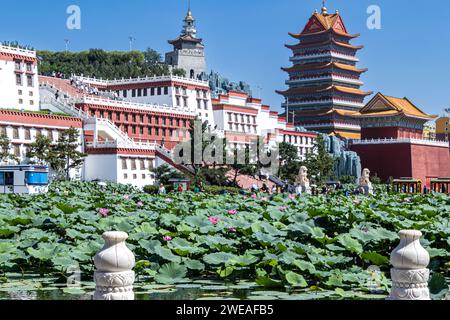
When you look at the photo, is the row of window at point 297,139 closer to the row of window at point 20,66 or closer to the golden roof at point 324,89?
the golden roof at point 324,89

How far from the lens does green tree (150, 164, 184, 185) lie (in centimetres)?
5348

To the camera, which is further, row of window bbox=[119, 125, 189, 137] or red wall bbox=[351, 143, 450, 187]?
red wall bbox=[351, 143, 450, 187]

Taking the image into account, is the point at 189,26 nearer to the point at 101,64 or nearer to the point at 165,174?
the point at 101,64

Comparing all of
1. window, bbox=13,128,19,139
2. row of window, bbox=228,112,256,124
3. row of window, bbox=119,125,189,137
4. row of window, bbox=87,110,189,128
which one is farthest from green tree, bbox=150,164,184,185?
row of window, bbox=228,112,256,124

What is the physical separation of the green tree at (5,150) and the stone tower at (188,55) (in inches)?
2501

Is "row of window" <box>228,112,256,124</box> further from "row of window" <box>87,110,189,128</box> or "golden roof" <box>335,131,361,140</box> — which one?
"golden roof" <box>335,131,361,140</box>

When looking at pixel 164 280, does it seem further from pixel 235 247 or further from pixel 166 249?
pixel 235 247

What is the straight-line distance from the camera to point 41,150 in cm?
5106

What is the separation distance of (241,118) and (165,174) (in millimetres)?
25782

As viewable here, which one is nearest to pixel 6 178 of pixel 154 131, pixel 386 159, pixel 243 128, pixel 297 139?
pixel 154 131

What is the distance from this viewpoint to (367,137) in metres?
82.3

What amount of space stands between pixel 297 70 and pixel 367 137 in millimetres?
15509

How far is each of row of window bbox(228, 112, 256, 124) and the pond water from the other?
231ft
